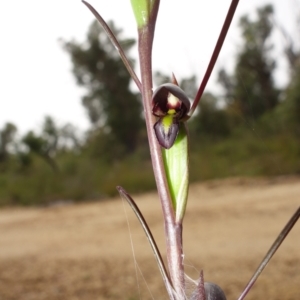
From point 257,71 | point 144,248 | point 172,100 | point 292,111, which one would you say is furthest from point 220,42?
point 292,111

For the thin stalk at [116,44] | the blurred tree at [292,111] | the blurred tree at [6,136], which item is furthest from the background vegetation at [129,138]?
the thin stalk at [116,44]

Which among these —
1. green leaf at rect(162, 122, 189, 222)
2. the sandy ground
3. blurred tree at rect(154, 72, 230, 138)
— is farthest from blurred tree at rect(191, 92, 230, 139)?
green leaf at rect(162, 122, 189, 222)

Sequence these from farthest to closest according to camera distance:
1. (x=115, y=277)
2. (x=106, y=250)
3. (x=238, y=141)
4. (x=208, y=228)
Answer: (x=238, y=141)
(x=208, y=228)
(x=106, y=250)
(x=115, y=277)

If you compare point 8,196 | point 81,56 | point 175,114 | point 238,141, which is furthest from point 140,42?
point 8,196

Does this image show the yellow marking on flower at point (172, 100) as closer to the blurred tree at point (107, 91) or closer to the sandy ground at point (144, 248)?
the sandy ground at point (144, 248)

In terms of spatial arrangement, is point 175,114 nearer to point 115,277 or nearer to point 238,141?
point 115,277
